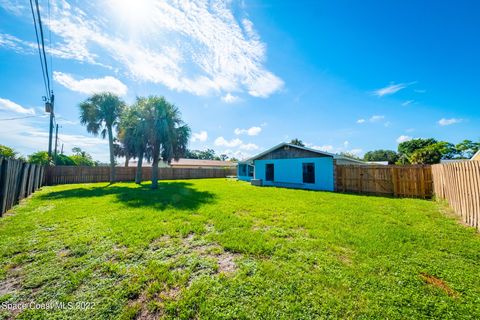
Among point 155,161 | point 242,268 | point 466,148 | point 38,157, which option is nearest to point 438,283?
point 242,268

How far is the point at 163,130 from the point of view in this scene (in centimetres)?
1264

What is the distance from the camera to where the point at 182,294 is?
7.93ft

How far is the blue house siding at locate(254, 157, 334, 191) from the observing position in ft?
41.1

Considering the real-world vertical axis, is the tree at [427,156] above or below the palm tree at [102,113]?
below

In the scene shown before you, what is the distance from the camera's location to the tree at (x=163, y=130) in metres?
12.6

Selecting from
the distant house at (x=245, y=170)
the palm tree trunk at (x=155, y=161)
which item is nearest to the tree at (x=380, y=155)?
the distant house at (x=245, y=170)

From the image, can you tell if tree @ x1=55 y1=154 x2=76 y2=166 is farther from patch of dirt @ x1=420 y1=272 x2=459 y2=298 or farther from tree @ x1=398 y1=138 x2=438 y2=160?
tree @ x1=398 y1=138 x2=438 y2=160

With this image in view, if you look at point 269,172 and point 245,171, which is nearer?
point 269,172

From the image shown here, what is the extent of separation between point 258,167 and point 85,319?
629 inches

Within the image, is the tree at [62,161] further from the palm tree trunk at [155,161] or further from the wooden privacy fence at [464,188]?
the wooden privacy fence at [464,188]

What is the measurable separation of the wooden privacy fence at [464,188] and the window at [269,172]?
34.2 feet

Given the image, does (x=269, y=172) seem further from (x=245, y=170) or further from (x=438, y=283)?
(x=438, y=283)

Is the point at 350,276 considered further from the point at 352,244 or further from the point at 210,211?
the point at 210,211

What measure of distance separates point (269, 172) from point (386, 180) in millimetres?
8483
